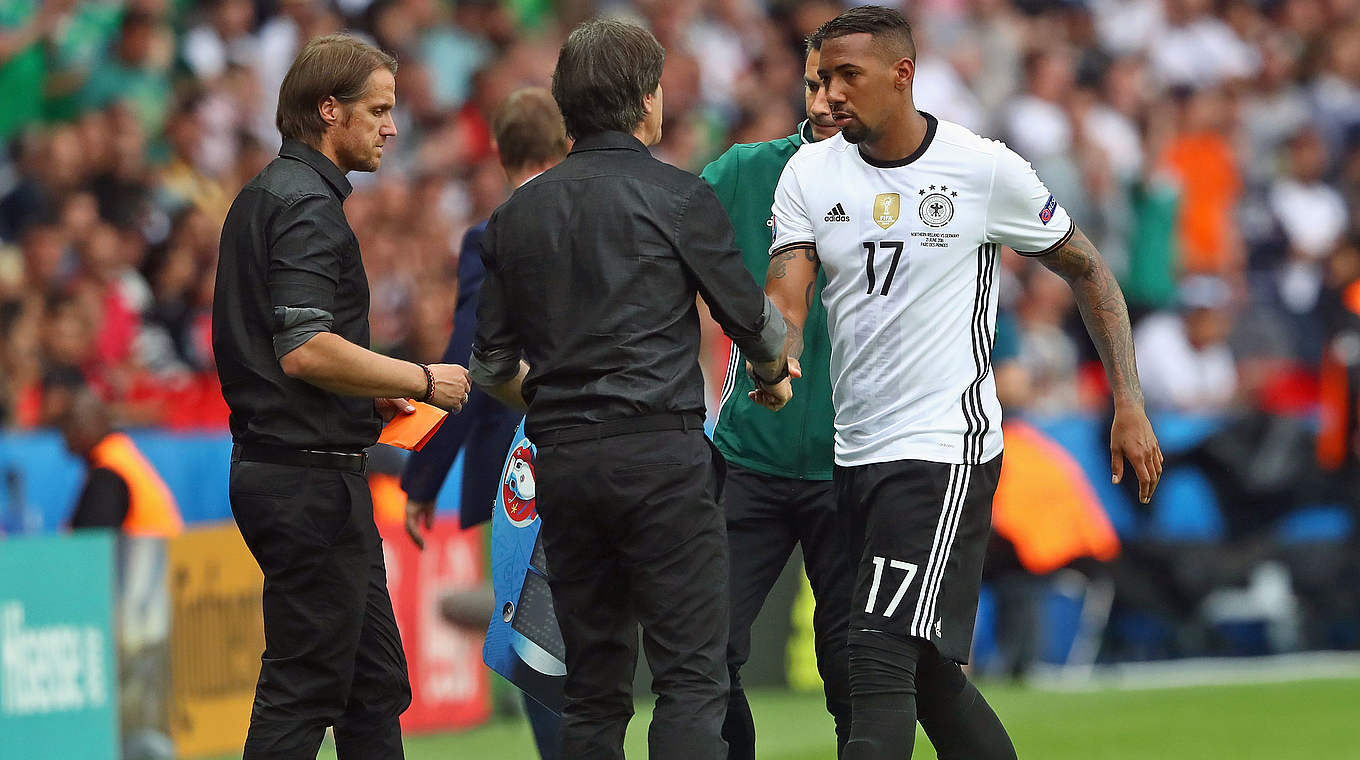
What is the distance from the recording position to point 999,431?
231 inches

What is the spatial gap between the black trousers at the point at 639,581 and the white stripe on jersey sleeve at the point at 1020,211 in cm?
111

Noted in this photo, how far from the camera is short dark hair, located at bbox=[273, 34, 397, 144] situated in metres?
5.54

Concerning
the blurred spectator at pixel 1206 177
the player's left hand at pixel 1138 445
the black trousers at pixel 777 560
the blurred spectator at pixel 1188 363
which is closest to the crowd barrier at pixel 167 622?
the black trousers at pixel 777 560

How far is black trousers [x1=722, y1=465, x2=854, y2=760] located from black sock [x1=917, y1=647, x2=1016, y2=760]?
38cm

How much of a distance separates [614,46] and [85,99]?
8476 mm

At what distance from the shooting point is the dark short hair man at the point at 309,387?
540cm

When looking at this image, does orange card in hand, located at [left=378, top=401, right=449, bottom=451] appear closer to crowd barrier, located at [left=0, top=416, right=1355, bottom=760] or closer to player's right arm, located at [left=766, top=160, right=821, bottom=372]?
player's right arm, located at [left=766, top=160, right=821, bottom=372]

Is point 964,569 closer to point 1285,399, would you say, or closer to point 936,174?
point 936,174

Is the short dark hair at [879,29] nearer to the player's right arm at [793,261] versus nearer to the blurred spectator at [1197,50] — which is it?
the player's right arm at [793,261]

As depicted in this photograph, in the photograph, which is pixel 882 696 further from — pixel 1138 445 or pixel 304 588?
pixel 304 588

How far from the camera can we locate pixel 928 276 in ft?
18.7

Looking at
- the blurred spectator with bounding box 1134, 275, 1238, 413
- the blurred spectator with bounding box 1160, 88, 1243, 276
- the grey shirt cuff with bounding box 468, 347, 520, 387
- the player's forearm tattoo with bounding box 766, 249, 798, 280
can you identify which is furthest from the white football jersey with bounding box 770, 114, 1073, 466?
the blurred spectator with bounding box 1160, 88, 1243, 276

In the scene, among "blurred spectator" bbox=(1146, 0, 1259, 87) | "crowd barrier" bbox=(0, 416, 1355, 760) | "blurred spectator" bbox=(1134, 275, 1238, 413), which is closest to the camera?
"crowd barrier" bbox=(0, 416, 1355, 760)

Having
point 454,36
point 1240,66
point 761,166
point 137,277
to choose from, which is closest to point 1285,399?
point 1240,66
